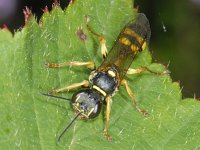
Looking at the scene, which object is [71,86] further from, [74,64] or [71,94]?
[74,64]

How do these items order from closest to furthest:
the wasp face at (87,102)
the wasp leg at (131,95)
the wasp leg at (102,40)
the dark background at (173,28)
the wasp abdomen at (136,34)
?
the wasp face at (87,102), the wasp leg at (131,95), the wasp leg at (102,40), the wasp abdomen at (136,34), the dark background at (173,28)

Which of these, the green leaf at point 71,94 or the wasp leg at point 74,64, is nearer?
the green leaf at point 71,94

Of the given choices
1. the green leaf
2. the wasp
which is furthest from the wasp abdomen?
the green leaf

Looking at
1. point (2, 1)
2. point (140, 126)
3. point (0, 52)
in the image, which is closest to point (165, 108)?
point (140, 126)

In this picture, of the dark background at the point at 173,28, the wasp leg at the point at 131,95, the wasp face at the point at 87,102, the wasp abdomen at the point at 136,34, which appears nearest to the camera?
the wasp face at the point at 87,102

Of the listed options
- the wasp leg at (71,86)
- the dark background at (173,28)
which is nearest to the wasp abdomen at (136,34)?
the wasp leg at (71,86)

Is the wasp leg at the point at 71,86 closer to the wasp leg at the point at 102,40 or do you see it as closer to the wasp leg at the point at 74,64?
the wasp leg at the point at 74,64

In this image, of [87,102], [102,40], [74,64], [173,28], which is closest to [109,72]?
[102,40]
